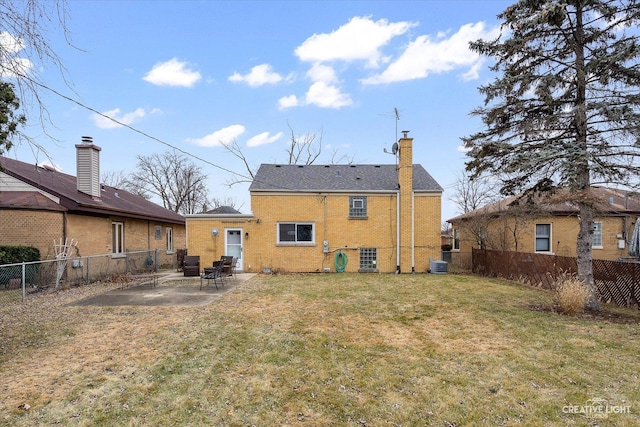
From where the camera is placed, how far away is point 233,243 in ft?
49.8

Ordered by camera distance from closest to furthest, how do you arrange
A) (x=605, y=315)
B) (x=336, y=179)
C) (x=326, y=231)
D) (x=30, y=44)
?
(x=30, y=44) < (x=605, y=315) < (x=326, y=231) < (x=336, y=179)

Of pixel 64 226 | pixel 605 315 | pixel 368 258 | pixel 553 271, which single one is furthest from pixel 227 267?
pixel 553 271

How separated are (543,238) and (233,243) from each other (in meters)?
16.0

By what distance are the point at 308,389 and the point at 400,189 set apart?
1228 centimetres

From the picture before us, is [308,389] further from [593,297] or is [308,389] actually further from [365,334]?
[593,297]

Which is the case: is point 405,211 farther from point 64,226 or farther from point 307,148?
point 307,148

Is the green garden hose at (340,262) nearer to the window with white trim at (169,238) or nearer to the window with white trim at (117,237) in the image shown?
the window with white trim at (117,237)

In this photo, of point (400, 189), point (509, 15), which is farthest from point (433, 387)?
point (400, 189)

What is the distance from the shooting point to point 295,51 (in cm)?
1588

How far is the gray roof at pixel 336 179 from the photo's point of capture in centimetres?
1534

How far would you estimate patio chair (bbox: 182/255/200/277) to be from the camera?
13.7m

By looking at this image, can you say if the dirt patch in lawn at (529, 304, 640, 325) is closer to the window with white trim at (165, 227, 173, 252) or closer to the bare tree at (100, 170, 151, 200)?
the window with white trim at (165, 227, 173, 252)

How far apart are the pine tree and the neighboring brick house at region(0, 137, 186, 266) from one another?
42.8 feet

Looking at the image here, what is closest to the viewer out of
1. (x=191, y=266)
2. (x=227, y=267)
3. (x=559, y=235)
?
(x=227, y=267)
